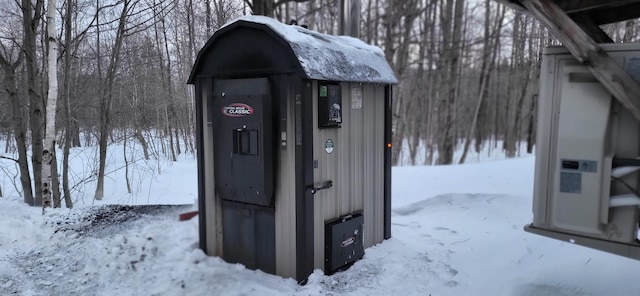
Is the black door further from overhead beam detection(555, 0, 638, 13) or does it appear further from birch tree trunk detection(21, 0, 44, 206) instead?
birch tree trunk detection(21, 0, 44, 206)

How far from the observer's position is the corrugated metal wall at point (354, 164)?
3.89 metres

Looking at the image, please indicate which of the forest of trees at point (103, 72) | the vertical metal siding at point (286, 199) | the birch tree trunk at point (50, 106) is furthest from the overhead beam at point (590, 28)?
the birch tree trunk at point (50, 106)

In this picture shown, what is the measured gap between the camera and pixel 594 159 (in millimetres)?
2820

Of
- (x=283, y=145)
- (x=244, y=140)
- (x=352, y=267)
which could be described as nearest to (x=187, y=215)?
(x=244, y=140)

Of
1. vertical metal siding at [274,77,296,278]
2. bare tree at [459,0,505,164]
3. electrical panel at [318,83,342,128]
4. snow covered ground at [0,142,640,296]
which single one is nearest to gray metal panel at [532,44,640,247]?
snow covered ground at [0,142,640,296]

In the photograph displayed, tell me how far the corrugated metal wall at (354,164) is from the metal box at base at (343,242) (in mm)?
62

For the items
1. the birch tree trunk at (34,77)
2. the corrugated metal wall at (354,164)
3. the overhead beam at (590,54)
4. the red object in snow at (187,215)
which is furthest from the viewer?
the birch tree trunk at (34,77)

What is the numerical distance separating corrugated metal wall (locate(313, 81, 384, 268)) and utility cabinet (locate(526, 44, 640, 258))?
5.50 ft

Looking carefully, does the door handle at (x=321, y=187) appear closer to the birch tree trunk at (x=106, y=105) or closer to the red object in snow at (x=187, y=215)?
the red object in snow at (x=187, y=215)

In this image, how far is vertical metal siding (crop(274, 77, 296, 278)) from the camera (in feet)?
12.1

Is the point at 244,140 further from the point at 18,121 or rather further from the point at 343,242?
the point at 18,121

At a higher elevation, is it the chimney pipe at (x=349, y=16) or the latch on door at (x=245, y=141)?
the chimney pipe at (x=349, y=16)

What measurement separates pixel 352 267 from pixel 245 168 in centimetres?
137

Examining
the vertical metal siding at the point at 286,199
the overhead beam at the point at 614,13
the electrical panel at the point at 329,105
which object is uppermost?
the overhead beam at the point at 614,13
